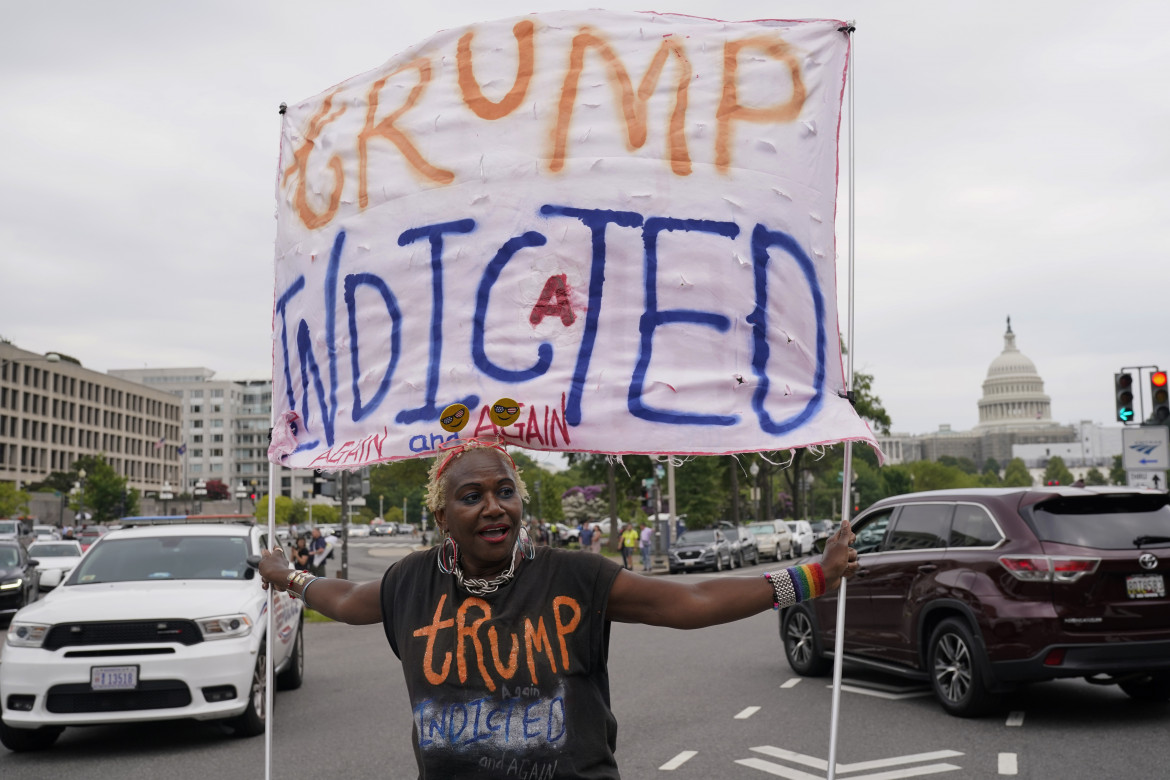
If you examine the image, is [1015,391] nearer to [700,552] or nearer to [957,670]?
[700,552]

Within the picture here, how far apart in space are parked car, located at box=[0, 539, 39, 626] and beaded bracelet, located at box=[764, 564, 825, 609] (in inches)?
702

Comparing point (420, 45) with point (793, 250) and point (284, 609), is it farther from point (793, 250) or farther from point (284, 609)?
point (284, 609)

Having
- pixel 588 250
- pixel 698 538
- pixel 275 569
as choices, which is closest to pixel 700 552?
pixel 698 538

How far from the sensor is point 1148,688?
9367mm

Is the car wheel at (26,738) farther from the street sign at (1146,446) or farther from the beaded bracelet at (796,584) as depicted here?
the street sign at (1146,446)

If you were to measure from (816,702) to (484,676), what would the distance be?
7.46 m

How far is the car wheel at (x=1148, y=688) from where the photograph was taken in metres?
9.26

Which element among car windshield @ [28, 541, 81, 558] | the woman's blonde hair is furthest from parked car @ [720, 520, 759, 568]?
the woman's blonde hair

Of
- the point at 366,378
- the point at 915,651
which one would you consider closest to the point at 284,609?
the point at 915,651

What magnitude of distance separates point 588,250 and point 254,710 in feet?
19.9

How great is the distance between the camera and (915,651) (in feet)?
30.9

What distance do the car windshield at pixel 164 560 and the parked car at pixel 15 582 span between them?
997 cm

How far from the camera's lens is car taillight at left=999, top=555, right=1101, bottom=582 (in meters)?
8.26

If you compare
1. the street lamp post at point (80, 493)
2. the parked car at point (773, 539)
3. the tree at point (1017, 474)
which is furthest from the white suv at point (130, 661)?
the tree at point (1017, 474)
